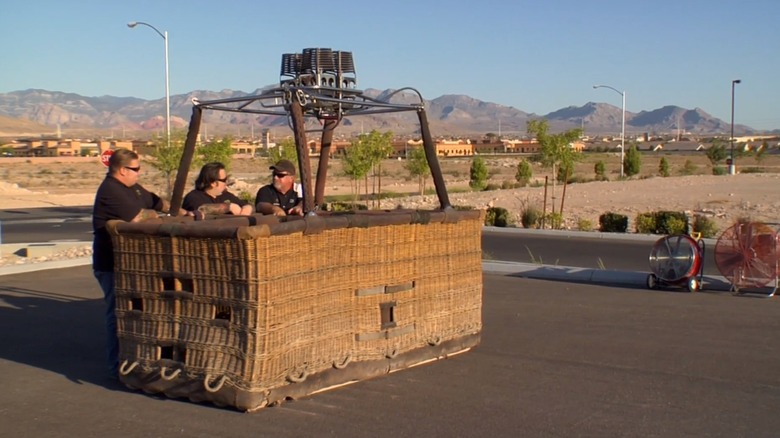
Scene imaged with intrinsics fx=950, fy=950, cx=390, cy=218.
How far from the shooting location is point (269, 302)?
694cm

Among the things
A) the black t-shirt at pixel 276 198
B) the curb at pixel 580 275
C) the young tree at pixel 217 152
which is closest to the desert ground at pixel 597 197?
the young tree at pixel 217 152

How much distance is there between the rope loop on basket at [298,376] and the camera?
7260 millimetres

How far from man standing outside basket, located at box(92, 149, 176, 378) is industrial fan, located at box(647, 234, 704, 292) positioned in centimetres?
812

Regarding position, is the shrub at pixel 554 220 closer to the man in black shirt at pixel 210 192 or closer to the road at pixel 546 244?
the road at pixel 546 244

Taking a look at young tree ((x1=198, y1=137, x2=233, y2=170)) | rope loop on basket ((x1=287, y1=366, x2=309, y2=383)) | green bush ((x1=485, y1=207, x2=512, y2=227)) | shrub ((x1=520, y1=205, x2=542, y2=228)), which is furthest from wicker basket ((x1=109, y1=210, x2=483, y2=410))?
young tree ((x1=198, y1=137, x2=233, y2=170))

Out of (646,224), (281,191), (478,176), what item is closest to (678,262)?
(281,191)

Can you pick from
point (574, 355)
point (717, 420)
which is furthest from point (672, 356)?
point (717, 420)

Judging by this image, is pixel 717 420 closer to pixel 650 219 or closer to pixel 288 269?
pixel 288 269

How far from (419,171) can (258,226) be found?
39.6 m

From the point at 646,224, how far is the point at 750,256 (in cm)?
1106

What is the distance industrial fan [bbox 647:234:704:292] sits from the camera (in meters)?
13.5

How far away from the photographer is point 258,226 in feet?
22.4

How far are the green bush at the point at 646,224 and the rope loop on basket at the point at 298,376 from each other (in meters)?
17.9

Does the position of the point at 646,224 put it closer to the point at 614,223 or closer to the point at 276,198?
the point at 614,223
